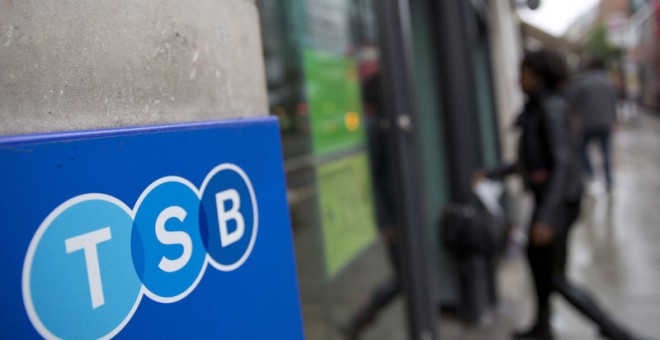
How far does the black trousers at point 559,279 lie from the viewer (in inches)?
119

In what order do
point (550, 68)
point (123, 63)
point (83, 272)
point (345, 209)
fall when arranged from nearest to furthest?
1. point (83, 272)
2. point (123, 63)
3. point (345, 209)
4. point (550, 68)

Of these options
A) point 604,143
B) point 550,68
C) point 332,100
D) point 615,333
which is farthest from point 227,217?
point 604,143

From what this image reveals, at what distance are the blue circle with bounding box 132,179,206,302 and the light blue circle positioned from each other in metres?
0.03

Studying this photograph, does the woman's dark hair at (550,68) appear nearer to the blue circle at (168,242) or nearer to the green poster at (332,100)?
A: the green poster at (332,100)

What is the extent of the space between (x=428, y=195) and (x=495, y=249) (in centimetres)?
73

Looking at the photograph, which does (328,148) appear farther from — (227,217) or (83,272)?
(83,272)

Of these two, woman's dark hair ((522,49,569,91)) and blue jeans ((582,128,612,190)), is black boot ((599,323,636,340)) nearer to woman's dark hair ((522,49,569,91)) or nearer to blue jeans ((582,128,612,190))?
woman's dark hair ((522,49,569,91))

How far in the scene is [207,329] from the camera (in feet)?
3.43

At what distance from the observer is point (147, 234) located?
3.01 feet

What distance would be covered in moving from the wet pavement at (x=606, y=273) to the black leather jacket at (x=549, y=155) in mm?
960

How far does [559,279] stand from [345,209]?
1.43 m

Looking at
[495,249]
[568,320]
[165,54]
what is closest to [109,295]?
[165,54]

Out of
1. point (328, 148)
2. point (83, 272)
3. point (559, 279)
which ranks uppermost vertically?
point (328, 148)

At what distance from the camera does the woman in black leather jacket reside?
9.80ft
